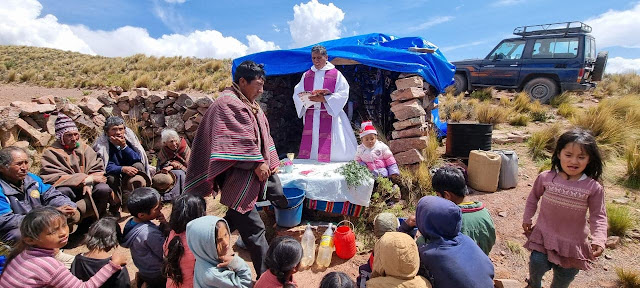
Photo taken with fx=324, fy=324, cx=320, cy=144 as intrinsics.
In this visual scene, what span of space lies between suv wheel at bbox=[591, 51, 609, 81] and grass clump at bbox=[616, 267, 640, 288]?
340 inches

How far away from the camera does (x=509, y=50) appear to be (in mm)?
9867

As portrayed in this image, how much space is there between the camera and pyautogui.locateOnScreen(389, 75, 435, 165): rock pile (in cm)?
451

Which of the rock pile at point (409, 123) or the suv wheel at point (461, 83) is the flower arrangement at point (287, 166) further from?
the suv wheel at point (461, 83)

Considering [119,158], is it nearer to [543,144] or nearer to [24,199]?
[24,199]

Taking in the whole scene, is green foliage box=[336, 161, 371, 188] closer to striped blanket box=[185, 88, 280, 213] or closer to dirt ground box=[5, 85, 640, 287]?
dirt ground box=[5, 85, 640, 287]

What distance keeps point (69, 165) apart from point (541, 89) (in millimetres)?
11107

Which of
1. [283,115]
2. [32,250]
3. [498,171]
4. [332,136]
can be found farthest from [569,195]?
[283,115]

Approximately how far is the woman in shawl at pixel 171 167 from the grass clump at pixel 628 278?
15.2 ft

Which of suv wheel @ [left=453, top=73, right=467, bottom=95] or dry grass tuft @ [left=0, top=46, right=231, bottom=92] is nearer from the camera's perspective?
suv wheel @ [left=453, top=73, right=467, bottom=95]

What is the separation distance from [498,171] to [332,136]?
2274 millimetres

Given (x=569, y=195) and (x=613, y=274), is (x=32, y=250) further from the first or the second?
(x=613, y=274)

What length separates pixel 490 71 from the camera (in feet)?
33.6

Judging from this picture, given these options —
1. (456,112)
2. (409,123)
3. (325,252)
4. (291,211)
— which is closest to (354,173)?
(291,211)

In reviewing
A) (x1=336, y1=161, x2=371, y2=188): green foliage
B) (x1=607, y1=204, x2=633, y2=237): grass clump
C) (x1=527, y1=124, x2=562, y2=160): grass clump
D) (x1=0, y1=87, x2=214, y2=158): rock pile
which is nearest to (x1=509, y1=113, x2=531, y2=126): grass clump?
(x1=527, y1=124, x2=562, y2=160): grass clump
